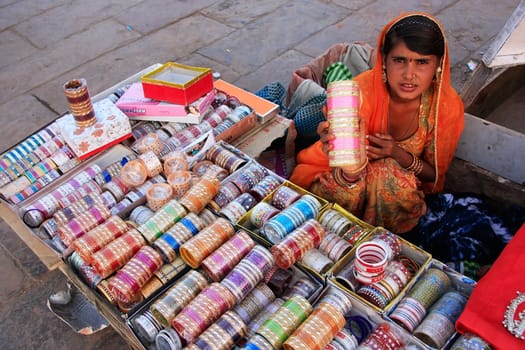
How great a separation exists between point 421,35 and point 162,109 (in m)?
1.49

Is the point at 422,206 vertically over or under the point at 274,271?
under

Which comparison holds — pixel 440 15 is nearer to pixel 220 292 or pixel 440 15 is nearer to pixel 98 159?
pixel 98 159

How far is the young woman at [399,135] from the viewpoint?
7.55 feet

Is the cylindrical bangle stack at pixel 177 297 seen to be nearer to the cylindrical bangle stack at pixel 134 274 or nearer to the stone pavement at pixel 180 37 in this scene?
the cylindrical bangle stack at pixel 134 274

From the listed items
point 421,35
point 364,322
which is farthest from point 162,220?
point 421,35

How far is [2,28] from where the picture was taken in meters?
5.78

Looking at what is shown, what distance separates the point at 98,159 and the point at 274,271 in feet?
4.22

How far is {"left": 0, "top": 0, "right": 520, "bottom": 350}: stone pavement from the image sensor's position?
475cm

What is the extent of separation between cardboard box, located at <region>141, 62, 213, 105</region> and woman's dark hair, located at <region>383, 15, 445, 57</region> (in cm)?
115

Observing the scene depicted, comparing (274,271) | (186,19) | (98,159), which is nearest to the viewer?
(274,271)

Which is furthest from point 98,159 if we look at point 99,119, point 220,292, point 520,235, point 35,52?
point 35,52

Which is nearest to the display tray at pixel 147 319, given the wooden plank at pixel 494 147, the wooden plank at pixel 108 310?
the wooden plank at pixel 108 310

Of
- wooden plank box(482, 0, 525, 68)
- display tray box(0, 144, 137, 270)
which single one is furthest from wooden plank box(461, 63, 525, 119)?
display tray box(0, 144, 137, 270)

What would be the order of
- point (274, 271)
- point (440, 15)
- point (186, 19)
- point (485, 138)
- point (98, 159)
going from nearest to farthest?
point (274, 271) → point (98, 159) → point (485, 138) → point (440, 15) → point (186, 19)
